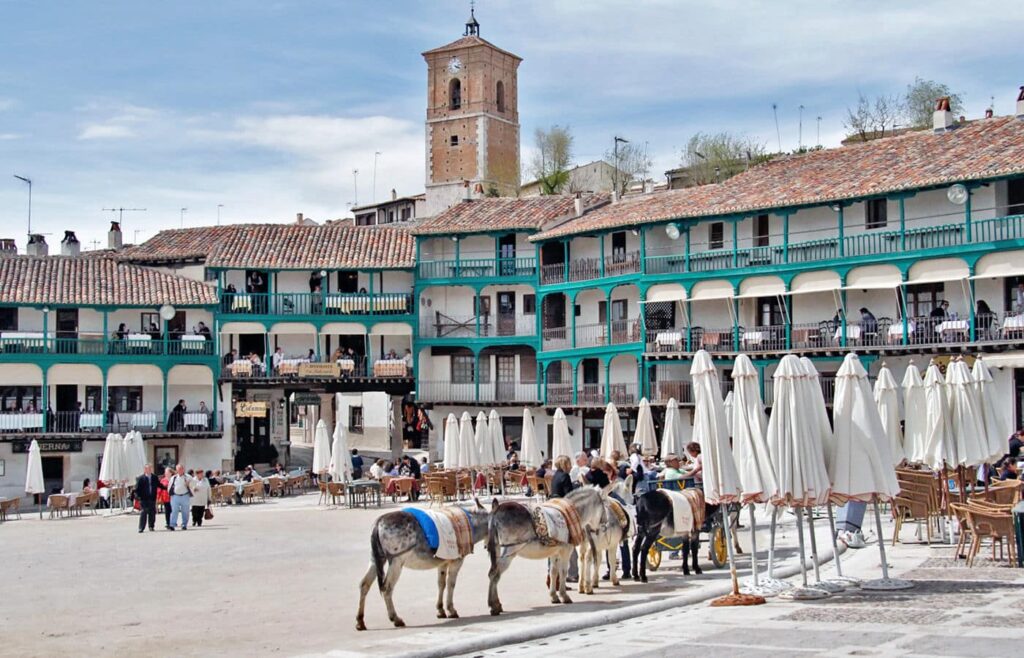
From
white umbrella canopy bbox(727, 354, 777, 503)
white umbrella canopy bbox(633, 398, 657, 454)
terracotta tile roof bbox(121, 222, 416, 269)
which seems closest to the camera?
white umbrella canopy bbox(727, 354, 777, 503)

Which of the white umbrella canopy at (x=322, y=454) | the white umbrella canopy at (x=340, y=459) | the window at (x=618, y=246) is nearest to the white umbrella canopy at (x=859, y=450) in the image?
the white umbrella canopy at (x=340, y=459)

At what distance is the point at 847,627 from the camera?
41.1ft

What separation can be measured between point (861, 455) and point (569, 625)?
4044 millimetres

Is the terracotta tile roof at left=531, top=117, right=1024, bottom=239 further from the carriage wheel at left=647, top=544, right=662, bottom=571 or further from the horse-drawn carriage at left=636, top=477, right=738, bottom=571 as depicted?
the carriage wheel at left=647, top=544, right=662, bottom=571

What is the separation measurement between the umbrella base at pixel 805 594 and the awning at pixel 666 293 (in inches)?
1256

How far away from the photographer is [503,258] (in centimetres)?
5484

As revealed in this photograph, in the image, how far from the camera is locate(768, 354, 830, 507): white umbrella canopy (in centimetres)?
1500

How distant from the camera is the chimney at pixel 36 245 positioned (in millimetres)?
61125

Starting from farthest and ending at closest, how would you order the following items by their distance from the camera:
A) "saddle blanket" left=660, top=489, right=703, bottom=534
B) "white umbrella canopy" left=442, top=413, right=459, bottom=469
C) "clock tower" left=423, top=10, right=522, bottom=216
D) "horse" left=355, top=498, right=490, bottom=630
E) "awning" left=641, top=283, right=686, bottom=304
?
1. "clock tower" left=423, top=10, right=522, bottom=216
2. "awning" left=641, top=283, right=686, bottom=304
3. "white umbrella canopy" left=442, top=413, right=459, bottom=469
4. "saddle blanket" left=660, top=489, right=703, bottom=534
5. "horse" left=355, top=498, right=490, bottom=630

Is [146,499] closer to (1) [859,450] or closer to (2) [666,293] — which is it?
(1) [859,450]

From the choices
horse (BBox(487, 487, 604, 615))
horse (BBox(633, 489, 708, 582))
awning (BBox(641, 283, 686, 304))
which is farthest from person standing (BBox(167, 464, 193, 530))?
awning (BBox(641, 283, 686, 304))

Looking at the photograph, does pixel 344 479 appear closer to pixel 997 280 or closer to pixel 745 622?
pixel 997 280

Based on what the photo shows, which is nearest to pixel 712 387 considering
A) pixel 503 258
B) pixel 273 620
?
pixel 273 620

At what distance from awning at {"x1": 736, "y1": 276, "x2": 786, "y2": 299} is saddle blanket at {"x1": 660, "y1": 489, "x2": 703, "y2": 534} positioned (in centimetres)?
2649
